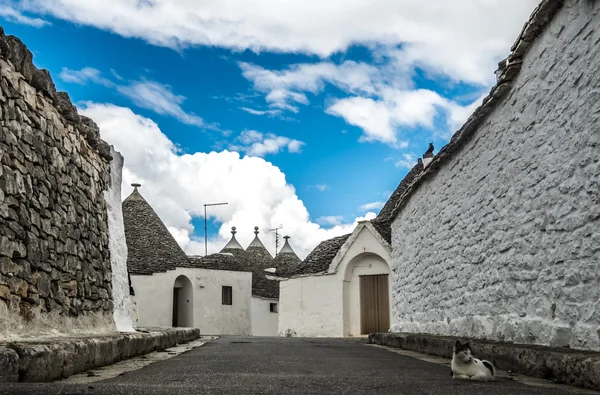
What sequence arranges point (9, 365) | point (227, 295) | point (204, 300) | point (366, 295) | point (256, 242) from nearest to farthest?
1. point (9, 365)
2. point (366, 295)
3. point (204, 300)
4. point (227, 295)
5. point (256, 242)

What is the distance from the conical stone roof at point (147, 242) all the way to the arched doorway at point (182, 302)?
1.36 meters

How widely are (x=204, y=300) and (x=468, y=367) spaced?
103 ft

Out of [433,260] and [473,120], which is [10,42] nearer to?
[473,120]

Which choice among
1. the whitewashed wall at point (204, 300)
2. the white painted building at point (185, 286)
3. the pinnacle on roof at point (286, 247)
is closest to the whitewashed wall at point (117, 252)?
the whitewashed wall at point (204, 300)

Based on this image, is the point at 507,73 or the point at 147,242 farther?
the point at 147,242

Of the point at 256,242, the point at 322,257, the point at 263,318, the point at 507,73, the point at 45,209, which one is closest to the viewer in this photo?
the point at 45,209

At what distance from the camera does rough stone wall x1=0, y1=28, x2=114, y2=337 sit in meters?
5.91

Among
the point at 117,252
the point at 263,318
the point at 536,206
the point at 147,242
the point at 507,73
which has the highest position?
the point at 147,242

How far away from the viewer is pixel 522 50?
7164 mm

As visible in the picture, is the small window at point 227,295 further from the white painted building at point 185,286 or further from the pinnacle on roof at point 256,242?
the pinnacle on roof at point 256,242

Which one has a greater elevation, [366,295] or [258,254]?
[258,254]

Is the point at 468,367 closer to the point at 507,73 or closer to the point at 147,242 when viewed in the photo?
the point at 507,73

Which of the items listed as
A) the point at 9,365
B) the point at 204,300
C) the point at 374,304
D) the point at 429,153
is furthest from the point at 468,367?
the point at 204,300

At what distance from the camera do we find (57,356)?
477cm
